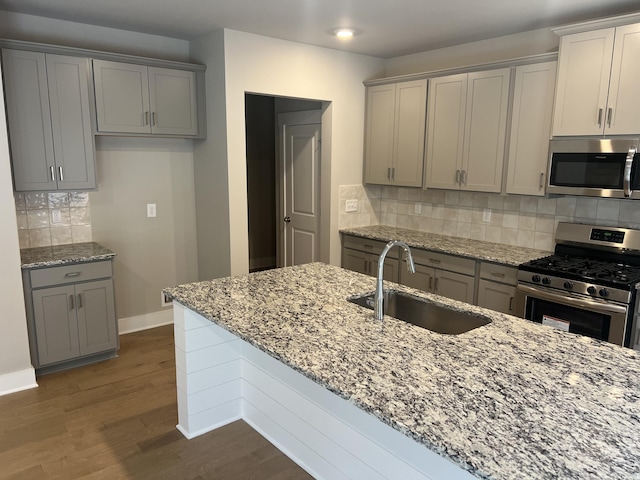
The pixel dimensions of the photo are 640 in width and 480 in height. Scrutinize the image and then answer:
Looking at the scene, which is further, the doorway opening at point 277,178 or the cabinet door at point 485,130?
the doorway opening at point 277,178

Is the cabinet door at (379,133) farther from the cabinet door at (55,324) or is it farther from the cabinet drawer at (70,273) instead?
the cabinet door at (55,324)

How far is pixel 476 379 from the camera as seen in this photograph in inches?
59.2

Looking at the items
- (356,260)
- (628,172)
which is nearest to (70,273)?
(356,260)

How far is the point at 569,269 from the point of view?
10.3 feet

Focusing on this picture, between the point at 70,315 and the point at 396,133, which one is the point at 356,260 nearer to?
the point at 396,133

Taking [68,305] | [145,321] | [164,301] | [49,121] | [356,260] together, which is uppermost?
[49,121]

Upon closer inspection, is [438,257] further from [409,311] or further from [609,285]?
[409,311]

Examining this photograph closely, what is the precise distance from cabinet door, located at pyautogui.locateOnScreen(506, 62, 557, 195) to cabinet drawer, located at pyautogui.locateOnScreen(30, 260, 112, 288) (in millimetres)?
3271

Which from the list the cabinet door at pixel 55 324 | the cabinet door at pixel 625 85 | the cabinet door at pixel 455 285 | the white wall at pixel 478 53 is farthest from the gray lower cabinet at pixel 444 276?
the cabinet door at pixel 55 324

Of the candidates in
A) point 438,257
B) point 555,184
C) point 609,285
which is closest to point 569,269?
point 609,285

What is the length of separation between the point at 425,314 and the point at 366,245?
88.1 inches

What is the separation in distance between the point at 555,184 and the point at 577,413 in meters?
2.46

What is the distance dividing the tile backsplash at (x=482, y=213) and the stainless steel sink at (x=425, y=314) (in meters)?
1.98

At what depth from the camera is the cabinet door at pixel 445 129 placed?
3986mm
